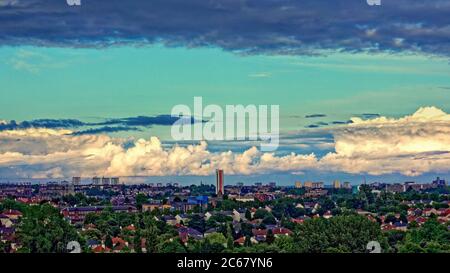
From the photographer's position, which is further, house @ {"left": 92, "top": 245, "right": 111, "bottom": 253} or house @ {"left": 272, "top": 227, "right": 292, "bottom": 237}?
house @ {"left": 272, "top": 227, "right": 292, "bottom": 237}

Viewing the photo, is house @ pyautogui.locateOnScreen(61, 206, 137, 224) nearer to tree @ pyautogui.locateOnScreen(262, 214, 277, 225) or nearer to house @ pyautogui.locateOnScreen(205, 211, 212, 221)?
house @ pyautogui.locateOnScreen(205, 211, 212, 221)

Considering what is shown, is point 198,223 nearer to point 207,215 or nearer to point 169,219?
point 169,219

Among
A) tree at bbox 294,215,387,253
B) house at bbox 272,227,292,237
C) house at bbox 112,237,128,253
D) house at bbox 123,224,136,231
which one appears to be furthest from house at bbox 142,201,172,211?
tree at bbox 294,215,387,253

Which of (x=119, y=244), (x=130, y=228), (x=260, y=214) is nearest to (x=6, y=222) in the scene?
(x=130, y=228)

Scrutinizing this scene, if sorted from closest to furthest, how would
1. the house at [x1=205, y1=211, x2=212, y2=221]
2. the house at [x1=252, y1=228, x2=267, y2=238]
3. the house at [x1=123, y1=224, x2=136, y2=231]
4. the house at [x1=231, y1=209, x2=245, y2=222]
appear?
the house at [x1=123, y1=224, x2=136, y2=231]
the house at [x1=252, y1=228, x2=267, y2=238]
the house at [x1=205, y1=211, x2=212, y2=221]
the house at [x1=231, y1=209, x2=245, y2=222]

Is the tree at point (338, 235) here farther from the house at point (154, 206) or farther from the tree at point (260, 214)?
the house at point (154, 206)

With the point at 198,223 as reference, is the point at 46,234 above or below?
above

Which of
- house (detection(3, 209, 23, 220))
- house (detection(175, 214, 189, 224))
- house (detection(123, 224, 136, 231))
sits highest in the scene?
→ house (detection(3, 209, 23, 220))

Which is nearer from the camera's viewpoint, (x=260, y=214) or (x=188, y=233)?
(x=188, y=233)

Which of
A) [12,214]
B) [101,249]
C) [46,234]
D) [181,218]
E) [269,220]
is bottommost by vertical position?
[269,220]
